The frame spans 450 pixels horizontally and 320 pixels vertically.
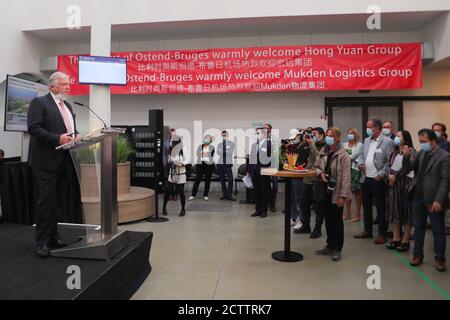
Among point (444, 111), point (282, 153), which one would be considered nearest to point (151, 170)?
point (282, 153)

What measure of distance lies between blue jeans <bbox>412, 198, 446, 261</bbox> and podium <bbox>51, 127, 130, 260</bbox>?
9.64ft

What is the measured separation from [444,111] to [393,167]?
18.1ft

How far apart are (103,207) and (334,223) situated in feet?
8.12

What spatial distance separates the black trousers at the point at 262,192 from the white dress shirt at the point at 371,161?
1945 mm

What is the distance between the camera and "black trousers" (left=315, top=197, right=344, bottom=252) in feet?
13.0

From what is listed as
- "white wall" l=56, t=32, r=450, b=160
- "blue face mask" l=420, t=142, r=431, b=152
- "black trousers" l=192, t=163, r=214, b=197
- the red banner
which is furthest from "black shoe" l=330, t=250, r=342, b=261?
"white wall" l=56, t=32, r=450, b=160

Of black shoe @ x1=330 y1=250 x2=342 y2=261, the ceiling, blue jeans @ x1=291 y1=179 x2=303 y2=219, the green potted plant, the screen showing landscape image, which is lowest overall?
black shoe @ x1=330 y1=250 x2=342 y2=261

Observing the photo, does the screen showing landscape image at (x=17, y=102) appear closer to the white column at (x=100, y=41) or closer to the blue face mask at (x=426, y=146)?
the white column at (x=100, y=41)

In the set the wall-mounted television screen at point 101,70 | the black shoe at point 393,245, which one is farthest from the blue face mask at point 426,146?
the wall-mounted television screen at point 101,70

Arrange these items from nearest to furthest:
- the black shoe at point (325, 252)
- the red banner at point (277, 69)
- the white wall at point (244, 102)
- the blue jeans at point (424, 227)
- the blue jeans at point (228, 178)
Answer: the blue jeans at point (424, 227), the black shoe at point (325, 252), the red banner at point (277, 69), the blue jeans at point (228, 178), the white wall at point (244, 102)

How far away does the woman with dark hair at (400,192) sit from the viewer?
4227 millimetres

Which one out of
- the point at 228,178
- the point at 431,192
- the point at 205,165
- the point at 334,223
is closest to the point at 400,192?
the point at 431,192

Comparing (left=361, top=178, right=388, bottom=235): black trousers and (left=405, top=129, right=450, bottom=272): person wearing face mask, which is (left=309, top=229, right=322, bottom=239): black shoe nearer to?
(left=361, top=178, right=388, bottom=235): black trousers

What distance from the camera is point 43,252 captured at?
2908mm
